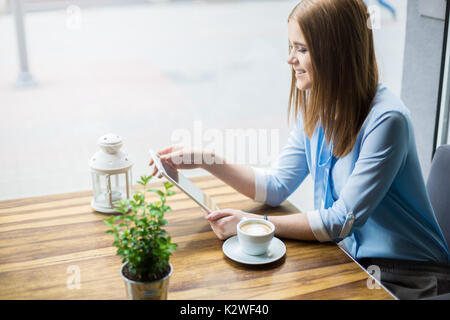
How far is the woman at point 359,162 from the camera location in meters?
1.16

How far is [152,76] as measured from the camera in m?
3.49

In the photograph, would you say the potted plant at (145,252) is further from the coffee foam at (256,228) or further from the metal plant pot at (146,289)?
the coffee foam at (256,228)

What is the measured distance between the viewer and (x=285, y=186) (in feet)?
4.66

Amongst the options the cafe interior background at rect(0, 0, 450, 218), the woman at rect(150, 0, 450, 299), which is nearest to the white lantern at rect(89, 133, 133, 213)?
the woman at rect(150, 0, 450, 299)

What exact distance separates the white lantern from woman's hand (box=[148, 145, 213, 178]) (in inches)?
3.3

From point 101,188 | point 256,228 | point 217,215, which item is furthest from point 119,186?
point 256,228

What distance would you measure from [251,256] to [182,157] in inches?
15.3

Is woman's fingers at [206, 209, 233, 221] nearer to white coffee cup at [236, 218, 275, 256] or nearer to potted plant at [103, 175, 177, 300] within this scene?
white coffee cup at [236, 218, 275, 256]

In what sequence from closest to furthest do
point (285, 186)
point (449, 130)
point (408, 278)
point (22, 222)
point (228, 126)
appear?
point (408, 278) < point (22, 222) < point (285, 186) < point (449, 130) < point (228, 126)

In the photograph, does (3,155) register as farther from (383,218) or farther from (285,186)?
(383,218)

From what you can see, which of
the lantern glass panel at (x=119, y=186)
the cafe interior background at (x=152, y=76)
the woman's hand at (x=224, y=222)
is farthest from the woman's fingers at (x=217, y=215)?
the cafe interior background at (x=152, y=76)
